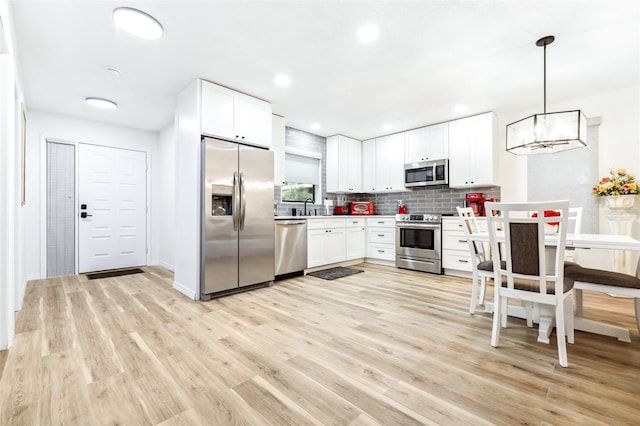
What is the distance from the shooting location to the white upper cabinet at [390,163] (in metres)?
5.35

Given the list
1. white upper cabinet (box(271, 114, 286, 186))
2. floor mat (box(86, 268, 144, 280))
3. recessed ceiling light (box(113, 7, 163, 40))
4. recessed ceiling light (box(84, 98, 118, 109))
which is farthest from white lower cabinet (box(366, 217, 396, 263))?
recessed ceiling light (box(84, 98, 118, 109))

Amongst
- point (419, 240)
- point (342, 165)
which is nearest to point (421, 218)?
point (419, 240)

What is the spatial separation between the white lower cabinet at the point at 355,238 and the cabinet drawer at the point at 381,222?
153 millimetres

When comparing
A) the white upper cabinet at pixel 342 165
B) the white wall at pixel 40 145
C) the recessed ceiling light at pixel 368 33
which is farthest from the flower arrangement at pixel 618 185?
the white wall at pixel 40 145

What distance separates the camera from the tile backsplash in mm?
4953

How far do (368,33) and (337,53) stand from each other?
0.39 meters

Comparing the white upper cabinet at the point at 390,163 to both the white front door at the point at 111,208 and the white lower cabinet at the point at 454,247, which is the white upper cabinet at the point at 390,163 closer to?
the white lower cabinet at the point at 454,247

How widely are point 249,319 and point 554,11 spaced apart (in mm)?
3555

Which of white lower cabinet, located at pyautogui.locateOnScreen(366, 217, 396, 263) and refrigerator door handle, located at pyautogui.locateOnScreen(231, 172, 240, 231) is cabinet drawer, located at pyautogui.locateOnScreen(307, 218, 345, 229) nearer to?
white lower cabinet, located at pyautogui.locateOnScreen(366, 217, 396, 263)

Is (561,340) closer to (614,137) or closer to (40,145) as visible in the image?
(614,137)

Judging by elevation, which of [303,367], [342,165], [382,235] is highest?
[342,165]

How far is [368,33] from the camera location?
245cm

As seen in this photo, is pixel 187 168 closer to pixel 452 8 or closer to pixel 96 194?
pixel 96 194

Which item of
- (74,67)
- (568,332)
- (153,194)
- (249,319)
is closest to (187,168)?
(74,67)
